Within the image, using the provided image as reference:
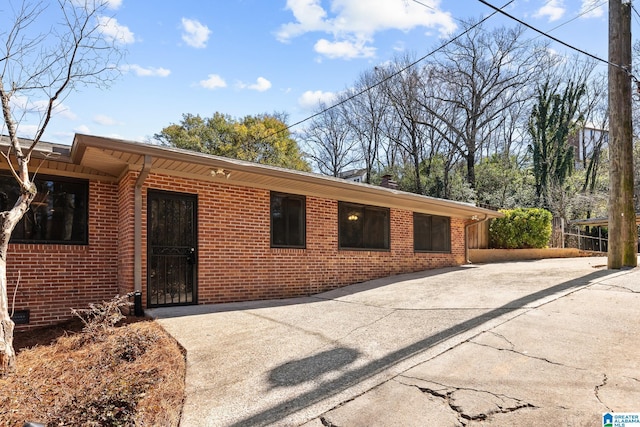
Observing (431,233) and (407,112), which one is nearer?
(431,233)

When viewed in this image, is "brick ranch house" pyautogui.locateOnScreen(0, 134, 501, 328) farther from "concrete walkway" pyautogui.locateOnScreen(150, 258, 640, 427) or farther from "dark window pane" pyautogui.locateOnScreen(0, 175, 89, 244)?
"concrete walkway" pyautogui.locateOnScreen(150, 258, 640, 427)

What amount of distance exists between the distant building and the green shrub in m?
16.7

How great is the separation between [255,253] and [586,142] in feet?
102

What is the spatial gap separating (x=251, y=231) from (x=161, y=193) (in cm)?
186

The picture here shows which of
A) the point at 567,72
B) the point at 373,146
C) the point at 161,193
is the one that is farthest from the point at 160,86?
the point at 567,72

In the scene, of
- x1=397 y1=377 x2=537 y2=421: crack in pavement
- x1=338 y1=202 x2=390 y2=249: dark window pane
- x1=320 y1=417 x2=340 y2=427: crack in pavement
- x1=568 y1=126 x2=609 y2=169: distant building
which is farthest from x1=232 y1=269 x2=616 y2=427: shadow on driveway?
x1=568 y1=126 x2=609 y2=169: distant building

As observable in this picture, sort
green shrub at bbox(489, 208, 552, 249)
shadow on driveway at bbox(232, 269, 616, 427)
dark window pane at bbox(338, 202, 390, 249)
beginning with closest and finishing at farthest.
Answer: shadow on driveway at bbox(232, 269, 616, 427)
dark window pane at bbox(338, 202, 390, 249)
green shrub at bbox(489, 208, 552, 249)

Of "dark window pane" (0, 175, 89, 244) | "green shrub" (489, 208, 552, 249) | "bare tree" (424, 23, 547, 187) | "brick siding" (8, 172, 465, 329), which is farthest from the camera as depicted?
"bare tree" (424, 23, 547, 187)

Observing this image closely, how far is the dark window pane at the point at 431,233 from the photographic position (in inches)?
454

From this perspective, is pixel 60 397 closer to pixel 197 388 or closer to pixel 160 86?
pixel 197 388

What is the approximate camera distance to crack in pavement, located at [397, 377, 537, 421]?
2959 millimetres

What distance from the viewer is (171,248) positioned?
23.2 ft

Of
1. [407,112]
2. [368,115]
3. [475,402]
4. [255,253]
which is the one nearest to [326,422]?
[475,402]

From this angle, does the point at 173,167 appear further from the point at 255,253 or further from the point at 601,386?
the point at 601,386
